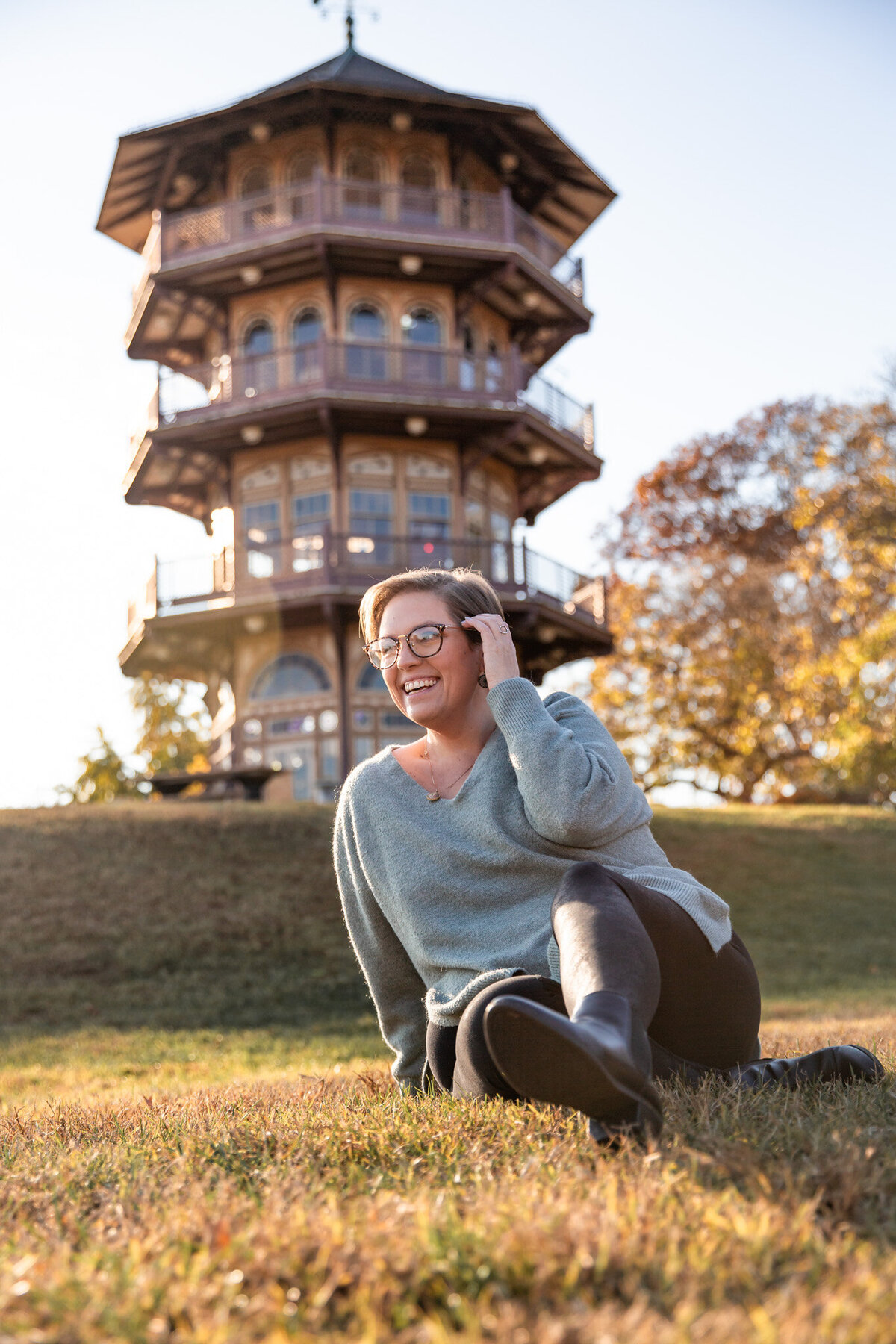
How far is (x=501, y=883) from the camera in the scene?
3.40 meters

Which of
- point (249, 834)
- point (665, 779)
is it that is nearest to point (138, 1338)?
point (249, 834)

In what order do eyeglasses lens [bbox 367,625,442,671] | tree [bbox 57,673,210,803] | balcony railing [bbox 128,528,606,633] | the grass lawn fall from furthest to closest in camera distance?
tree [bbox 57,673,210,803] < balcony railing [bbox 128,528,606,633] < eyeglasses lens [bbox 367,625,442,671] < the grass lawn

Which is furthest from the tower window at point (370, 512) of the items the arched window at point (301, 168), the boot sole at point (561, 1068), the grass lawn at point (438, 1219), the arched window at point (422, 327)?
the boot sole at point (561, 1068)

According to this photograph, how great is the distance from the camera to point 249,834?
1652 cm

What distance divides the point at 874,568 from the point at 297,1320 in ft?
74.5

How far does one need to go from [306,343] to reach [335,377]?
779 mm

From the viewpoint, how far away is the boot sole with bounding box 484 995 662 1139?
2230 millimetres

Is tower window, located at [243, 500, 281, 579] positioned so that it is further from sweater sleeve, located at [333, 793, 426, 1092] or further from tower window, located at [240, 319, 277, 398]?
sweater sleeve, located at [333, 793, 426, 1092]

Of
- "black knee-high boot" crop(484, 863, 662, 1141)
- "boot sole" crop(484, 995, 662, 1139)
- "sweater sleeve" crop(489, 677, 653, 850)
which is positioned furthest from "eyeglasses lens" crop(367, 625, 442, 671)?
"boot sole" crop(484, 995, 662, 1139)

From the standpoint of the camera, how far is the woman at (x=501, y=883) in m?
2.87

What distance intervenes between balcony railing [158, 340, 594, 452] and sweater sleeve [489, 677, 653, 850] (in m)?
19.9

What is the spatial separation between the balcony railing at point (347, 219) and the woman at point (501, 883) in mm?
20262

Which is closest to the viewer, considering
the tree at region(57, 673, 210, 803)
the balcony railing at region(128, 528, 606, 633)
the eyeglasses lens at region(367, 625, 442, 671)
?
the eyeglasses lens at region(367, 625, 442, 671)

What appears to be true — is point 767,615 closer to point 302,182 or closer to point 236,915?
point 302,182
